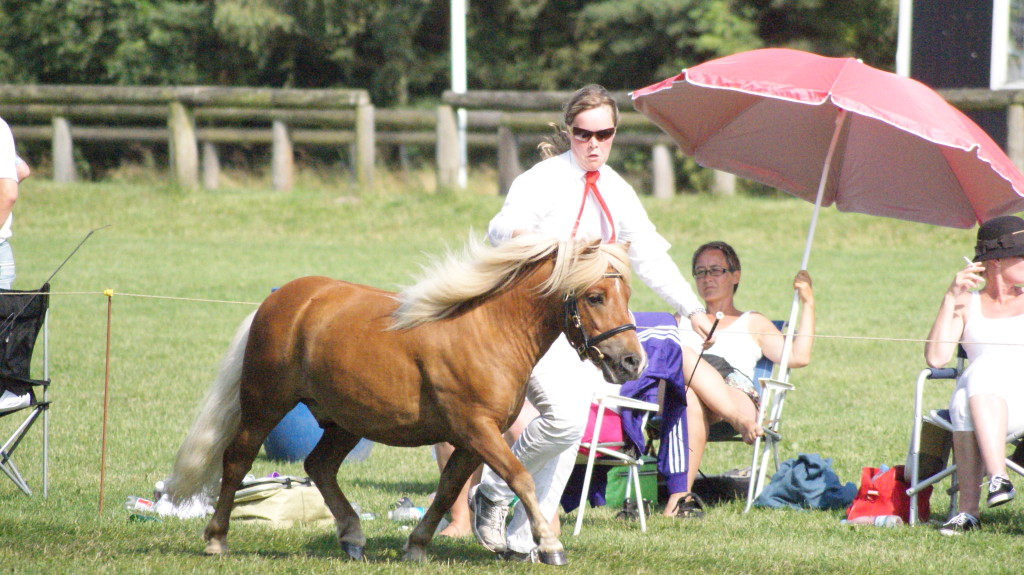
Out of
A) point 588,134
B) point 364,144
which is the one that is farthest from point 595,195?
point 364,144

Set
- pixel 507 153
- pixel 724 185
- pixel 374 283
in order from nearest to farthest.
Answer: pixel 374 283 < pixel 507 153 < pixel 724 185

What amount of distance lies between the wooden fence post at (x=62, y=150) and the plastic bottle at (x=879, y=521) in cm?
1440

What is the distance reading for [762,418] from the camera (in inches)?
239

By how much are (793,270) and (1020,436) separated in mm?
8337

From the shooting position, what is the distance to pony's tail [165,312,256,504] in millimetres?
4828

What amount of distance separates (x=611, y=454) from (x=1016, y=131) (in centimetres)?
983

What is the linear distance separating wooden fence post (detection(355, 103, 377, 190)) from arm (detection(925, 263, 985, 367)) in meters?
11.0

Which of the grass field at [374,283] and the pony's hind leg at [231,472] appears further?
the grass field at [374,283]

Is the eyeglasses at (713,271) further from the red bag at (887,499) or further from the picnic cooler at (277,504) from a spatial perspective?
the picnic cooler at (277,504)

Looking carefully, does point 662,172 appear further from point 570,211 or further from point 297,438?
point 570,211

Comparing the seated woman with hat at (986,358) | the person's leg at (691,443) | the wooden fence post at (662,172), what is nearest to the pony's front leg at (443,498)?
the person's leg at (691,443)

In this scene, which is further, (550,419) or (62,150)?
(62,150)

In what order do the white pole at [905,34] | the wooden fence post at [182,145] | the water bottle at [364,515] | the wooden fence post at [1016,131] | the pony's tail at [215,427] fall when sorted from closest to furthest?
the pony's tail at [215,427], the water bottle at [364,515], the wooden fence post at [1016,131], the wooden fence post at [182,145], the white pole at [905,34]

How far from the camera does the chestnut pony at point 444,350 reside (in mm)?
4125
